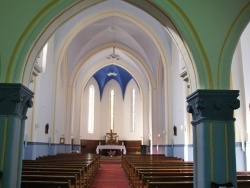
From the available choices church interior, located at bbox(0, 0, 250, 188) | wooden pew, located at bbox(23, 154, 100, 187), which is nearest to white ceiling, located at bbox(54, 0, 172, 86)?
church interior, located at bbox(0, 0, 250, 188)

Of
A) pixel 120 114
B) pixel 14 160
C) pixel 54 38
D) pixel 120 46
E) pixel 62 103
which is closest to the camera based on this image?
pixel 14 160

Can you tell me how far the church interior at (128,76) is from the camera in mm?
5000

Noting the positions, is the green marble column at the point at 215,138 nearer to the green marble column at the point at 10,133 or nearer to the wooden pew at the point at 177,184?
the wooden pew at the point at 177,184

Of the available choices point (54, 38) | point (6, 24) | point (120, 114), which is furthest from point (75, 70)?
point (6, 24)

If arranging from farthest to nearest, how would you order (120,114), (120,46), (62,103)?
(120,114) < (120,46) < (62,103)

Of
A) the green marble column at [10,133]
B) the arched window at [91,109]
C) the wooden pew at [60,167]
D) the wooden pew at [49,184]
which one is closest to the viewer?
the wooden pew at [49,184]

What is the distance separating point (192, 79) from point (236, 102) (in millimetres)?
890

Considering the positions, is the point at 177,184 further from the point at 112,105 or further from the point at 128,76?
the point at 112,105

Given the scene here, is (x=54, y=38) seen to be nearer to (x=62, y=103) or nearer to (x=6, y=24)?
(x=62, y=103)

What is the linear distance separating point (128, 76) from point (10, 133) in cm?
2112

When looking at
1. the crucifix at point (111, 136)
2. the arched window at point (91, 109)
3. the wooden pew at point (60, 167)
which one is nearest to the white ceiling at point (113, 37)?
the arched window at point (91, 109)

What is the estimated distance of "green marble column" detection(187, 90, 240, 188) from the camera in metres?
4.81

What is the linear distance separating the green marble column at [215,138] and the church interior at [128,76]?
0.02 metres

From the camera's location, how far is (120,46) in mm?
19422
